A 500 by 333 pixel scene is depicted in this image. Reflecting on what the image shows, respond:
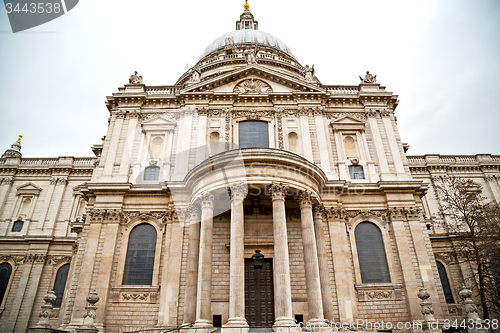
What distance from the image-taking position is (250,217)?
2069 cm

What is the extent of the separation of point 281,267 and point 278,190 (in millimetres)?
3802

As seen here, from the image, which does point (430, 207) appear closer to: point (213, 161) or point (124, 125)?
point (213, 161)

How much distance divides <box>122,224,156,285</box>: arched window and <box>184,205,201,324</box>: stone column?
2835 millimetres

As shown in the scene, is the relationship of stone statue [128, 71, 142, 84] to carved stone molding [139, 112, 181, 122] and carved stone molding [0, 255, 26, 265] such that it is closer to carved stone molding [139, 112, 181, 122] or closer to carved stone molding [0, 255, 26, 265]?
carved stone molding [139, 112, 181, 122]

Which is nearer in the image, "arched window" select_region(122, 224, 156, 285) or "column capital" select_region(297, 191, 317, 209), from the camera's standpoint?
"column capital" select_region(297, 191, 317, 209)

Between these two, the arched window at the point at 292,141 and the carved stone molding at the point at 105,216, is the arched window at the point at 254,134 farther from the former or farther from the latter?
the carved stone molding at the point at 105,216

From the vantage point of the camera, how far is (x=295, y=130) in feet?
77.3

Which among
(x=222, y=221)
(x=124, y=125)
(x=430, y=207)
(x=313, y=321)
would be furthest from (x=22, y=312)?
(x=430, y=207)

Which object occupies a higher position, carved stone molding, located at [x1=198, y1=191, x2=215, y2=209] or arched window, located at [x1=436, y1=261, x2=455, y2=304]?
carved stone molding, located at [x1=198, y1=191, x2=215, y2=209]

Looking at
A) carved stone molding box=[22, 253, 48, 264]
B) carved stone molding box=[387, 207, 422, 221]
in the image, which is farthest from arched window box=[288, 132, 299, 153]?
carved stone molding box=[22, 253, 48, 264]

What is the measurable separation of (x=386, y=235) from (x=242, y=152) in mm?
10022

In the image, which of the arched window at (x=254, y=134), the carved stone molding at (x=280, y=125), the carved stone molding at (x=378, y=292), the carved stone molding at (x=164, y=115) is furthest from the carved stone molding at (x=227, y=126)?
the carved stone molding at (x=378, y=292)

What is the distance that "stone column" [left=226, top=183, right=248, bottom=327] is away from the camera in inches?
588

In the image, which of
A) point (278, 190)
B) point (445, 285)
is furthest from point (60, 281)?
point (445, 285)
